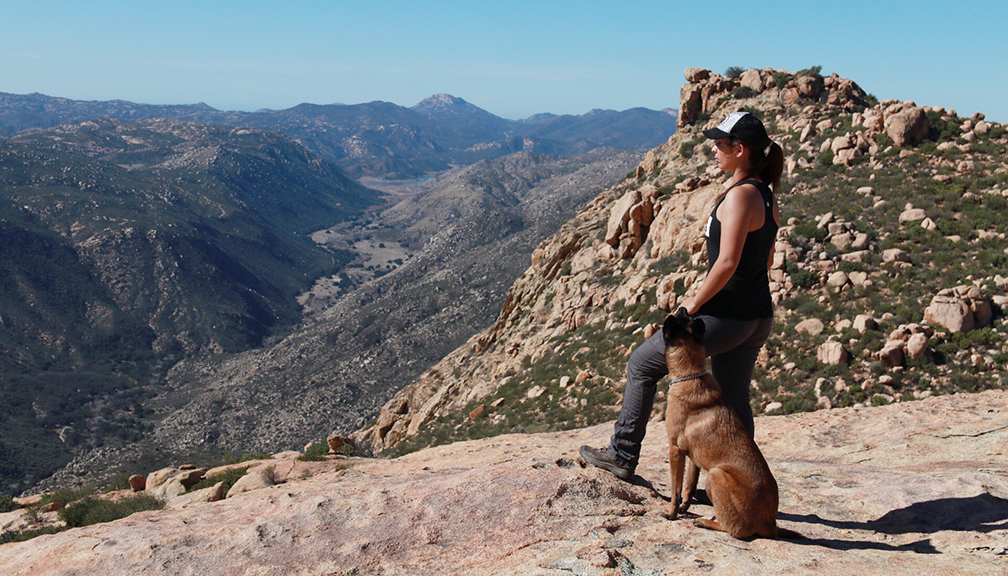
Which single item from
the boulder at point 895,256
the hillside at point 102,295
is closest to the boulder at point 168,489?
the boulder at point 895,256

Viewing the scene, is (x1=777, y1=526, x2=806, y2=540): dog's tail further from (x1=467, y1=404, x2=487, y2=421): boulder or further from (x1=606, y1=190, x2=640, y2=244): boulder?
(x1=606, y1=190, x2=640, y2=244): boulder

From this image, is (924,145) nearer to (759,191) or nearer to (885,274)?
(885,274)

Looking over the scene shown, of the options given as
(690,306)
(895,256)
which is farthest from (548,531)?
(895,256)

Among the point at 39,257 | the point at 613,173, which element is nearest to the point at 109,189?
the point at 39,257

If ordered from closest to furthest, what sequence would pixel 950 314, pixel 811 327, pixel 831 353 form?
1. pixel 950 314
2. pixel 831 353
3. pixel 811 327

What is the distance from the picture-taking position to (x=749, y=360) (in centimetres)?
481

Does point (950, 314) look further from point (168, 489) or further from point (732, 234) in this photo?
point (168, 489)

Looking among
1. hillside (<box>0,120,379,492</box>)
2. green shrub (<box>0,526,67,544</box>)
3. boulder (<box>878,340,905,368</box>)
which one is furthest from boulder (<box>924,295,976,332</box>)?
hillside (<box>0,120,379,492</box>)

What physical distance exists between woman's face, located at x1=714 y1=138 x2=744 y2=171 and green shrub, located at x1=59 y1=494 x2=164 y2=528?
26.5 feet

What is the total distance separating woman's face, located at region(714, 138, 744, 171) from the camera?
439cm

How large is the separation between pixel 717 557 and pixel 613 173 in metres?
164

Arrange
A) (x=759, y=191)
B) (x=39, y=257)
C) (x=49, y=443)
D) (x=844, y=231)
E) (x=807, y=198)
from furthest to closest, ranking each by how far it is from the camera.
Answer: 1. (x=39, y=257)
2. (x=49, y=443)
3. (x=807, y=198)
4. (x=844, y=231)
5. (x=759, y=191)

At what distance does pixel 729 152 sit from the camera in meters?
4.45

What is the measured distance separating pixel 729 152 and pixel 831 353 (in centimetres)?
1038
